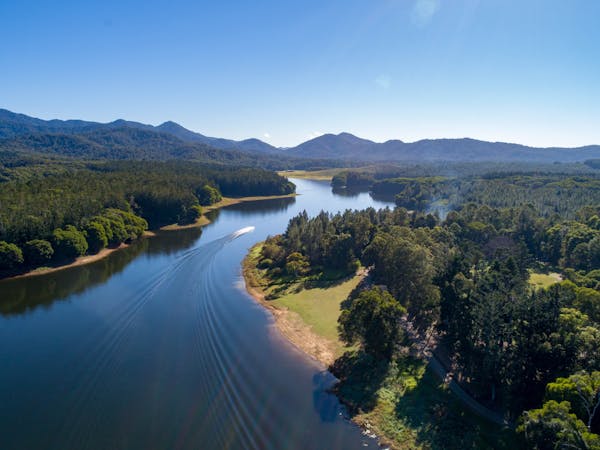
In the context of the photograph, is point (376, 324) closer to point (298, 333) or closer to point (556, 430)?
point (298, 333)

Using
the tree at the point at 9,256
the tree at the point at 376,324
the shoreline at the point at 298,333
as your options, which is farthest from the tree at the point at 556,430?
the tree at the point at 9,256

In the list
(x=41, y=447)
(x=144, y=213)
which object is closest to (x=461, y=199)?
(x=144, y=213)

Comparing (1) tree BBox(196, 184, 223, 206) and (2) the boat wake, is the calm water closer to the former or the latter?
(2) the boat wake

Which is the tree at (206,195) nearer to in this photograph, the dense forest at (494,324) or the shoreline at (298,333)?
the dense forest at (494,324)

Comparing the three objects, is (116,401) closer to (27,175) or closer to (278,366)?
(278,366)

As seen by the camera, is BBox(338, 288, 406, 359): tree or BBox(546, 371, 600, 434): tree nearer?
BBox(546, 371, 600, 434): tree

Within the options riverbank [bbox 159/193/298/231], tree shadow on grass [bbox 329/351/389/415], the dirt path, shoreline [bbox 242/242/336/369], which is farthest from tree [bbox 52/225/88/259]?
the dirt path
